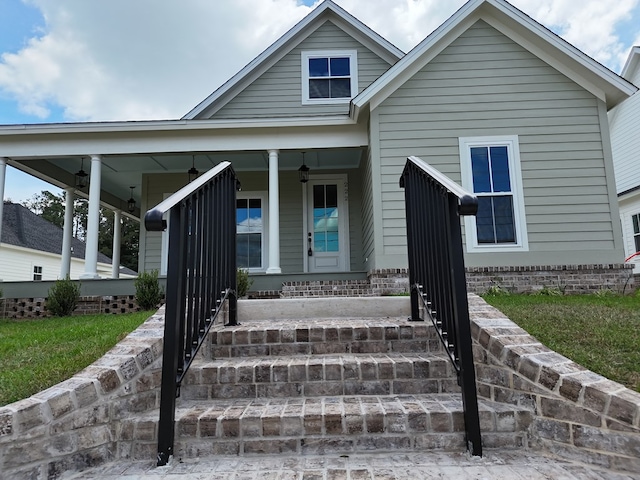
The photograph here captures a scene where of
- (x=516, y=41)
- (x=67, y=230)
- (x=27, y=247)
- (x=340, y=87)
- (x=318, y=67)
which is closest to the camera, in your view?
(x=516, y=41)

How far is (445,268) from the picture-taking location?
1982 mm

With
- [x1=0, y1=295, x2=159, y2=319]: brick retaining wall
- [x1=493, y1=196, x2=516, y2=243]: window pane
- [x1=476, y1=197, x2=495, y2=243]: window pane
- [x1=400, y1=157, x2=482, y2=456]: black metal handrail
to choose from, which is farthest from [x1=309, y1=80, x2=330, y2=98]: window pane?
[x1=400, y1=157, x2=482, y2=456]: black metal handrail

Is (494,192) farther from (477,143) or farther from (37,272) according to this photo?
(37,272)

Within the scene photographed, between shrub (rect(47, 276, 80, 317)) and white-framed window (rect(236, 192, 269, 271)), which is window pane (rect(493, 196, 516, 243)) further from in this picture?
shrub (rect(47, 276, 80, 317))

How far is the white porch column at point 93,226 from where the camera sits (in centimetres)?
626

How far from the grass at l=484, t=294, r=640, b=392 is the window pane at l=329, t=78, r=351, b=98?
577 centimetres

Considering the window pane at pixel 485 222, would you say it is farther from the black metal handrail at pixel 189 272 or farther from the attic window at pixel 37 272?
the attic window at pixel 37 272

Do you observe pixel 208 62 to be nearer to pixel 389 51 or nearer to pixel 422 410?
pixel 389 51

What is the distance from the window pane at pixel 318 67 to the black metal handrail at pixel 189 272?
625cm

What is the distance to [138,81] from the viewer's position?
15586 mm

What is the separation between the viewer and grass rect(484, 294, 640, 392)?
1947 millimetres

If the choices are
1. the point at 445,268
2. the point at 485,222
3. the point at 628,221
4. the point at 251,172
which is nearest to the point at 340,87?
the point at 251,172

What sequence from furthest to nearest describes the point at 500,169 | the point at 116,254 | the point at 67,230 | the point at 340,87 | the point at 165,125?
the point at 116,254, the point at 340,87, the point at 67,230, the point at 165,125, the point at 500,169

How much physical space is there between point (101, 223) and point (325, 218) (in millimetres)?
23637
